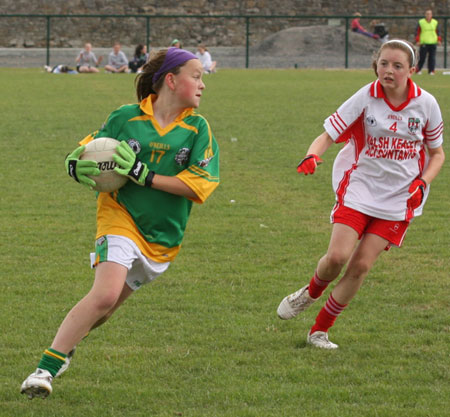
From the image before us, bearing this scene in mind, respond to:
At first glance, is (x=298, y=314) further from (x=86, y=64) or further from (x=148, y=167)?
(x=86, y=64)

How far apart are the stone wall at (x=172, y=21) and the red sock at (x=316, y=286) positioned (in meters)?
35.1

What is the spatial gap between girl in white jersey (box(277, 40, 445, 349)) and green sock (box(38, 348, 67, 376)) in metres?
1.73

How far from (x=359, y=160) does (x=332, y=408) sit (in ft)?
5.14

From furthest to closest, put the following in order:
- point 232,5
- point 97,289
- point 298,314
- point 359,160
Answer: point 232,5
point 298,314
point 359,160
point 97,289

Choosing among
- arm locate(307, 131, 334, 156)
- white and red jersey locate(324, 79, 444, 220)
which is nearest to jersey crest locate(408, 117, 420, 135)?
white and red jersey locate(324, 79, 444, 220)

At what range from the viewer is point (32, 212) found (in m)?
9.30

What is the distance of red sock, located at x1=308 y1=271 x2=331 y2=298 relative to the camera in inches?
217

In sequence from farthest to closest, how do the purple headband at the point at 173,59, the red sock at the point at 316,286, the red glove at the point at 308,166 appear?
the red sock at the point at 316,286 → the red glove at the point at 308,166 → the purple headband at the point at 173,59

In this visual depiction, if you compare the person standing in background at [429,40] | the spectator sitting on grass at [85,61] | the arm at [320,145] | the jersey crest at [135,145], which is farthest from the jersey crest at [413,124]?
the spectator sitting on grass at [85,61]

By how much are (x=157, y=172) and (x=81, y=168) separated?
40 centimetres

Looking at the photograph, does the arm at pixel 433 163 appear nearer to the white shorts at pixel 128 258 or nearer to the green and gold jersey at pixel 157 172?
the green and gold jersey at pixel 157 172

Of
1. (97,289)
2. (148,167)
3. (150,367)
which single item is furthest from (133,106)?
(150,367)

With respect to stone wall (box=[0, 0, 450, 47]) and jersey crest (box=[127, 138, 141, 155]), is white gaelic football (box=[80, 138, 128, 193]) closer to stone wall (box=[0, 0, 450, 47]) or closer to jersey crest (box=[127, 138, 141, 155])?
jersey crest (box=[127, 138, 141, 155])

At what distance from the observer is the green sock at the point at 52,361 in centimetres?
422
